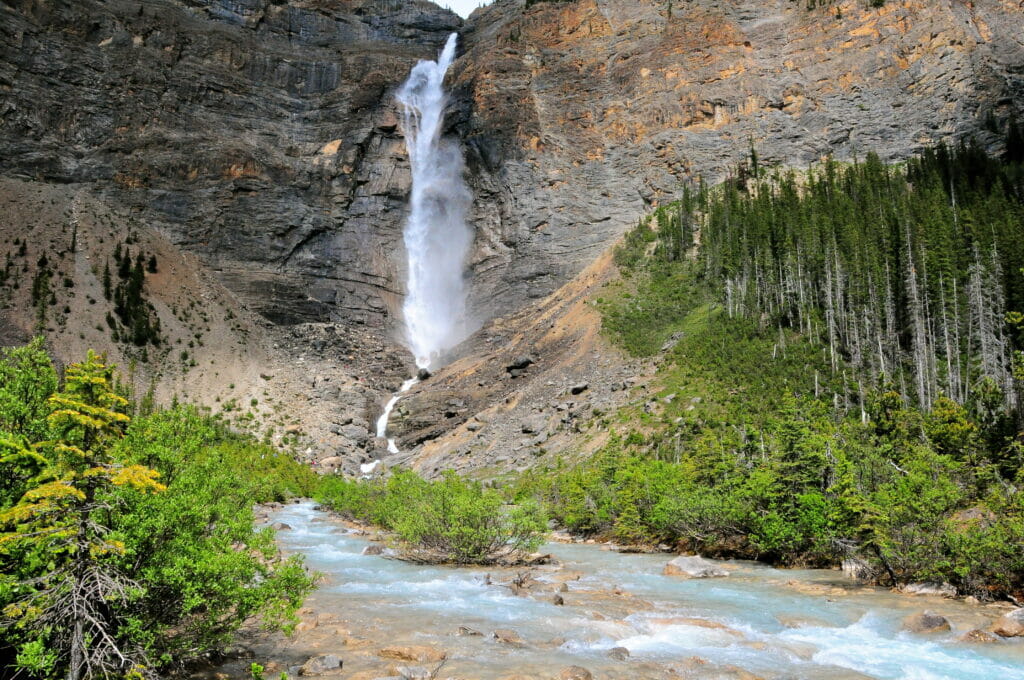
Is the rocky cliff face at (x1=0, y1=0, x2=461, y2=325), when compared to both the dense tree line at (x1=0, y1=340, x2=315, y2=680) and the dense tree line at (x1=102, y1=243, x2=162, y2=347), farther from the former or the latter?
the dense tree line at (x1=0, y1=340, x2=315, y2=680)

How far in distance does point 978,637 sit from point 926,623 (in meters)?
0.97

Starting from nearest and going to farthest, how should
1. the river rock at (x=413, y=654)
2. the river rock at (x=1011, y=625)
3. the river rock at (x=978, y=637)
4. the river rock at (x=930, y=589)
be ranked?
the river rock at (x=413, y=654)
the river rock at (x=978, y=637)
the river rock at (x=1011, y=625)
the river rock at (x=930, y=589)

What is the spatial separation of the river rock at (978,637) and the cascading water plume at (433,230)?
66.4 metres

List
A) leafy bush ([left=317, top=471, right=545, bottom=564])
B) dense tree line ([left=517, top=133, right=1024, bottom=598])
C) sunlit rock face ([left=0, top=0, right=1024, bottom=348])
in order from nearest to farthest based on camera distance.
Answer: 1. dense tree line ([left=517, top=133, right=1024, bottom=598])
2. leafy bush ([left=317, top=471, right=545, bottom=564])
3. sunlit rock face ([left=0, top=0, right=1024, bottom=348])

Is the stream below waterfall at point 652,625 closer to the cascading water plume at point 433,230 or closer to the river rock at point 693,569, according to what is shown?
the river rock at point 693,569

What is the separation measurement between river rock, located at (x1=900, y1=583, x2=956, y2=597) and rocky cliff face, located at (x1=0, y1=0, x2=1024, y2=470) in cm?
4712

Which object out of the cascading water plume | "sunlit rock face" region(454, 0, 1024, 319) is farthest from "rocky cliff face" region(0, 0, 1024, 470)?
the cascading water plume

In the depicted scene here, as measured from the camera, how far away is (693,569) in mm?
20750

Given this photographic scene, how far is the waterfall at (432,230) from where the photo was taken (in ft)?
266

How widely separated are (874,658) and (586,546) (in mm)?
17781

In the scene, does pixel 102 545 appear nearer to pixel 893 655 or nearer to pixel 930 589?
pixel 893 655

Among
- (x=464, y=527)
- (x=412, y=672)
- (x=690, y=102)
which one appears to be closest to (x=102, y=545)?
(x=412, y=672)

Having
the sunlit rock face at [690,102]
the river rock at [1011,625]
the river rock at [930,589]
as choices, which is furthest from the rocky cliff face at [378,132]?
the river rock at [1011,625]

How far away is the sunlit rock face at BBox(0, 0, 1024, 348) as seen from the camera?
7756 centimetres
